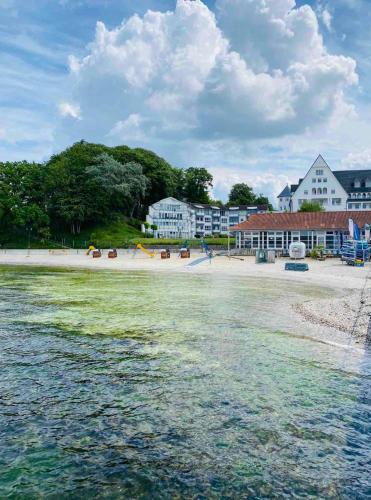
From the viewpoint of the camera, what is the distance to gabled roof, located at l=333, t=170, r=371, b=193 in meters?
96.1

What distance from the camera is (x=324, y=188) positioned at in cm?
9238

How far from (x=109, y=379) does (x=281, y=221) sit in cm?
5338

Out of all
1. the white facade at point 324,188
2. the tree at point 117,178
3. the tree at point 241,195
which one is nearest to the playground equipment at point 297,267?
the tree at point 117,178

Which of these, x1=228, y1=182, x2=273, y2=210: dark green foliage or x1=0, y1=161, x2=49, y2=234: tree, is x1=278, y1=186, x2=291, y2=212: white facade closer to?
x1=228, y1=182, x2=273, y2=210: dark green foliage

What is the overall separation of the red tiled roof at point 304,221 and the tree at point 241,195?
278 feet

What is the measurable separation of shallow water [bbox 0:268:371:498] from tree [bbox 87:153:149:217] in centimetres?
6983

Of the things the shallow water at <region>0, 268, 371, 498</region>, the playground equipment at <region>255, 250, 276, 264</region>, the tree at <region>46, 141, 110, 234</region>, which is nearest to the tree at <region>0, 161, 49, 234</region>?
the tree at <region>46, 141, 110, 234</region>

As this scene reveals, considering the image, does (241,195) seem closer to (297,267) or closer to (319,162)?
(319,162)

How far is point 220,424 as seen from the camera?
8750 mm

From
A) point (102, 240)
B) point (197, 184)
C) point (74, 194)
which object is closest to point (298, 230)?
point (102, 240)

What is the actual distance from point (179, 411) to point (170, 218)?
319 ft

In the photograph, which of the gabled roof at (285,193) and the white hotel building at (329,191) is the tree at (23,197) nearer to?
the white hotel building at (329,191)

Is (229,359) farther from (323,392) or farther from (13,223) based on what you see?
(13,223)

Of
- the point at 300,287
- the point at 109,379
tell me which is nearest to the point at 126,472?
the point at 109,379
